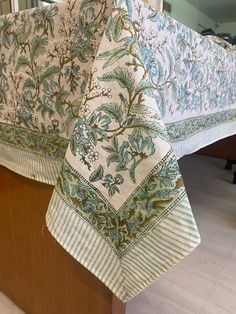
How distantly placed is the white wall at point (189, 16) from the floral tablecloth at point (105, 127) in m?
1.78

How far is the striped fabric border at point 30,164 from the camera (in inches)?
19.2

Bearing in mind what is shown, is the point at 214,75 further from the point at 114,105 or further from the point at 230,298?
the point at 230,298

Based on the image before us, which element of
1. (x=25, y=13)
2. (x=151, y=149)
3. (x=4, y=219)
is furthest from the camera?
(x=4, y=219)

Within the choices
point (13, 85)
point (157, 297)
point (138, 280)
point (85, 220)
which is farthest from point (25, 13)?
point (157, 297)

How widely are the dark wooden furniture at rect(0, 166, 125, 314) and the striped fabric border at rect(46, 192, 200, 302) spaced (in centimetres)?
11

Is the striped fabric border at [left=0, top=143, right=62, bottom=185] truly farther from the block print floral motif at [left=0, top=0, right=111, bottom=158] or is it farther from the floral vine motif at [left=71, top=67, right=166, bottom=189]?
the floral vine motif at [left=71, top=67, right=166, bottom=189]

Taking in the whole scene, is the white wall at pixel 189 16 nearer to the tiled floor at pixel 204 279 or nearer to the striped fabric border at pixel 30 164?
the tiled floor at pixel 204 279

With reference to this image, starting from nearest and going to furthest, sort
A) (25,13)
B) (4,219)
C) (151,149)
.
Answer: (151,149), (25,13), (4,219)

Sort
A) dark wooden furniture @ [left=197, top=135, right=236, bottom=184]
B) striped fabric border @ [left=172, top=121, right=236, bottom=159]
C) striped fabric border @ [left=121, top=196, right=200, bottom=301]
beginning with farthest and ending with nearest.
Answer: dark wooden furniture @ [left=197, top=135, right=236, bottom=184], striped fabric border @ [left=172, top=121, right=236, bottom=159], striped fabric border @ [left=121, top=196, right=200, bottom=301]

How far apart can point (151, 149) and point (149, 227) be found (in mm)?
111

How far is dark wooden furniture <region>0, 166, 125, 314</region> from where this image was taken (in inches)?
20.6

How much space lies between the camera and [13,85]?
525 millimetres

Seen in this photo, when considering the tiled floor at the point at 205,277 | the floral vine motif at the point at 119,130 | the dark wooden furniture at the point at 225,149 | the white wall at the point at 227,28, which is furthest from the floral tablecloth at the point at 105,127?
the white wall at the point at 227,28

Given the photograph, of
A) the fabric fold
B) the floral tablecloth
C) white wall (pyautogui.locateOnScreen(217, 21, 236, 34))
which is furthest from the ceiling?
the fabric fold
